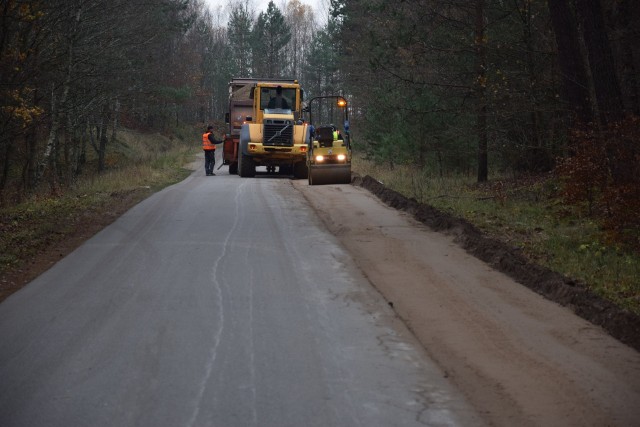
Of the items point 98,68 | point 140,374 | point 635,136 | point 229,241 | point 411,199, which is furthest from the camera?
point 98,68

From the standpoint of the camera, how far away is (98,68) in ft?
95.8

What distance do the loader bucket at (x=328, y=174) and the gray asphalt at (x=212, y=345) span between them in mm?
12332

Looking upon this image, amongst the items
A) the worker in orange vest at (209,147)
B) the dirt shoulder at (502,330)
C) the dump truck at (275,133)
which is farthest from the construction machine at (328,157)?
the dirt shoulder at (502,330)

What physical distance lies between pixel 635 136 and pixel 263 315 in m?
6.37

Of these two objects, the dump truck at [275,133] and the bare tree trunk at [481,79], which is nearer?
the bare tree trunk at [481,79]

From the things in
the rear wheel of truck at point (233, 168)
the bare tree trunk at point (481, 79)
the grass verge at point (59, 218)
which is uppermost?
the bare tree trunk at point (481, 79)

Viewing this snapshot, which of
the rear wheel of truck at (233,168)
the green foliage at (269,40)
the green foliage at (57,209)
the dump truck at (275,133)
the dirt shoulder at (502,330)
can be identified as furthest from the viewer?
the green foliage at (269,40)

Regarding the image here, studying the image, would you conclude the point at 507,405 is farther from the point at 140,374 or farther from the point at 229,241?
the point at 229,241

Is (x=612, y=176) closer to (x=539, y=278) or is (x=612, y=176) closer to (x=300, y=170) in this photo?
(x=539, y=278)

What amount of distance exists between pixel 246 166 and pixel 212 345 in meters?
22.8

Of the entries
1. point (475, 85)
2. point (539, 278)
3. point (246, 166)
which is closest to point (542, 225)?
point (539, 278)

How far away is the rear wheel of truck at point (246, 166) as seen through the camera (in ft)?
97.3

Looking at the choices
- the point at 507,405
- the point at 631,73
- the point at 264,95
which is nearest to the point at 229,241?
the point at 507,405

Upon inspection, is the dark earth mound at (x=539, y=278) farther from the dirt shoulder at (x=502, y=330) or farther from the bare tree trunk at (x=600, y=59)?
the bare tree trunk at (x=600, y=59)
